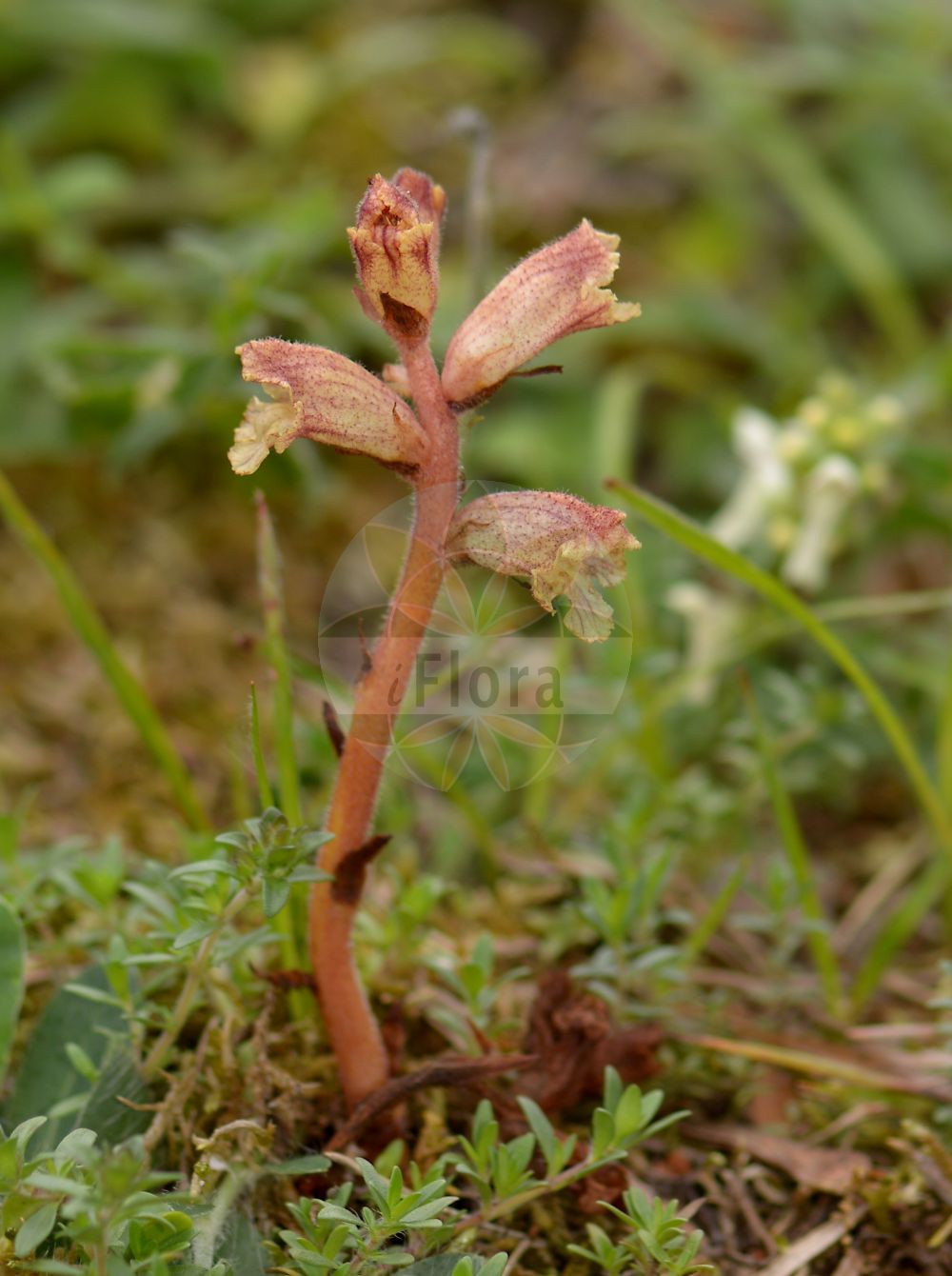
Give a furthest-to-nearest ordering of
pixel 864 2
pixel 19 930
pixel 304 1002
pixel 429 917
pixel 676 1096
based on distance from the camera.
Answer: pixel 864 2, pixel 429 917, pixel 676 1096, pixel 304 1002, pixel 19 930

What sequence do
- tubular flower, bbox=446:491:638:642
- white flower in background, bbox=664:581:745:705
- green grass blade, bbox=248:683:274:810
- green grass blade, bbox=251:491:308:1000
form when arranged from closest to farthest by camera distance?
tubular flower, bbox=446:491:638:642, green grass blade, bbox=248:683:274:810, green grass blade, bbox=251:491:308:1000, white flower in background, bbox=664:581:745:705

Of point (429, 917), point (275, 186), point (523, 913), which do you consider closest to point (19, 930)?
point (429, 917)

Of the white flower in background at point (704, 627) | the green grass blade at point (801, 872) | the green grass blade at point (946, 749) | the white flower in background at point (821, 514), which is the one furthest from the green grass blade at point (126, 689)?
the white flower in background at point (821, 514)

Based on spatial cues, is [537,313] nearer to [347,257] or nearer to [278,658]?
[278,658]

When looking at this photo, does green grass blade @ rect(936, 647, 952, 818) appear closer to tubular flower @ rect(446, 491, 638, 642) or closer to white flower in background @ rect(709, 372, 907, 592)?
white flower in background @ rect(709, 372, 907, 592)

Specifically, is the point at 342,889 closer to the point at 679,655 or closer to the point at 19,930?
the point at 19,930

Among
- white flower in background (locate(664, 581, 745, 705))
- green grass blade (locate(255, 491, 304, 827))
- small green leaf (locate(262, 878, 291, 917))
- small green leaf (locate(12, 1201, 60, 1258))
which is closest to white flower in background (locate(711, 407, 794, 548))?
white flower in background (locate(664, 581, 745, 705))

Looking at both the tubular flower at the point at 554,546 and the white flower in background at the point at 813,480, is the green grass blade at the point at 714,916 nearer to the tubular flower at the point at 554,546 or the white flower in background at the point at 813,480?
the tubular flower at the point at 554,546
